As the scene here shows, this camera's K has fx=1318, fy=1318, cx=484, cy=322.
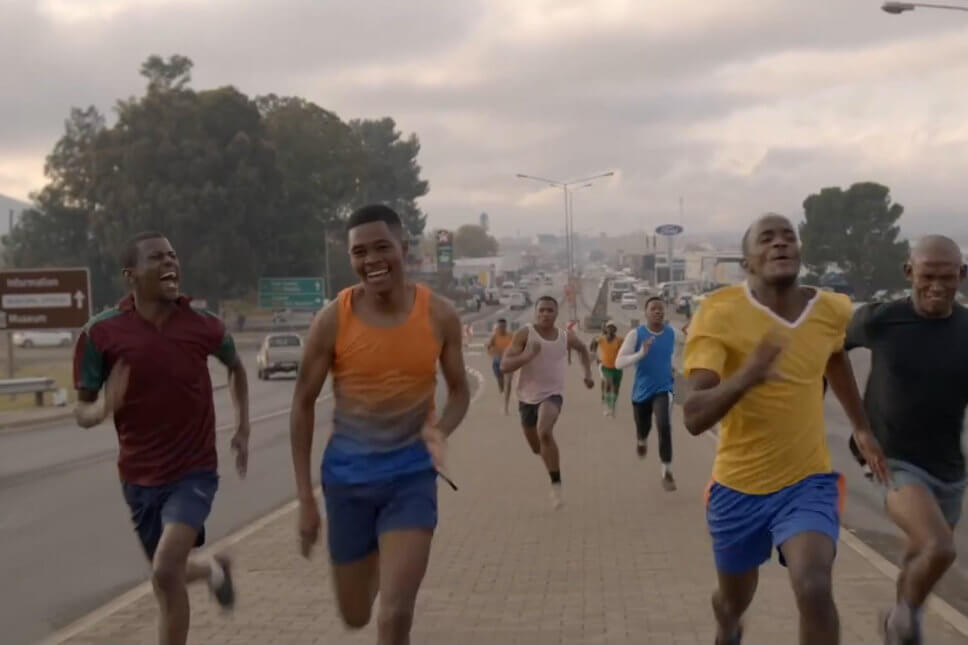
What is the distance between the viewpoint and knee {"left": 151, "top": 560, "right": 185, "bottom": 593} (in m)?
5.66

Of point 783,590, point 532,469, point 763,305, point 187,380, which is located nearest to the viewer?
point 763,305

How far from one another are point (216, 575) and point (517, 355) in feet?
17.7

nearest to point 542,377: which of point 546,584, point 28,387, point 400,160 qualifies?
point 546,584

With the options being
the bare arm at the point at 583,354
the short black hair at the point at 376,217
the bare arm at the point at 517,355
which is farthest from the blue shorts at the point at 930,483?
the bare arm at the point at 583,354

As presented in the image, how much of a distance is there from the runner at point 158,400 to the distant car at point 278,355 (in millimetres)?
36229

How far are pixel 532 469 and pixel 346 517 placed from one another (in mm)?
9094

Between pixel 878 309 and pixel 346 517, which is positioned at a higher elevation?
pixel 878 309

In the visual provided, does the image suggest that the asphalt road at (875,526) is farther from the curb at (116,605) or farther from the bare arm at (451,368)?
the curb at (116,605)

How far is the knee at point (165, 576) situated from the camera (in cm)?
566

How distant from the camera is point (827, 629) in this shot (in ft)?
15.5

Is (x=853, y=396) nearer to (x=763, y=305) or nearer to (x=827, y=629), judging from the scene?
(x=763, y=305)

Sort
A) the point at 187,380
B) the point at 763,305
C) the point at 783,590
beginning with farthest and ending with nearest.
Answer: the point at 783,590 → the point at 187,380 → the point at 763,305

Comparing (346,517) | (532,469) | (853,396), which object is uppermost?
(853,396)

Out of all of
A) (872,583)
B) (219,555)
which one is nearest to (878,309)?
(872,583)
